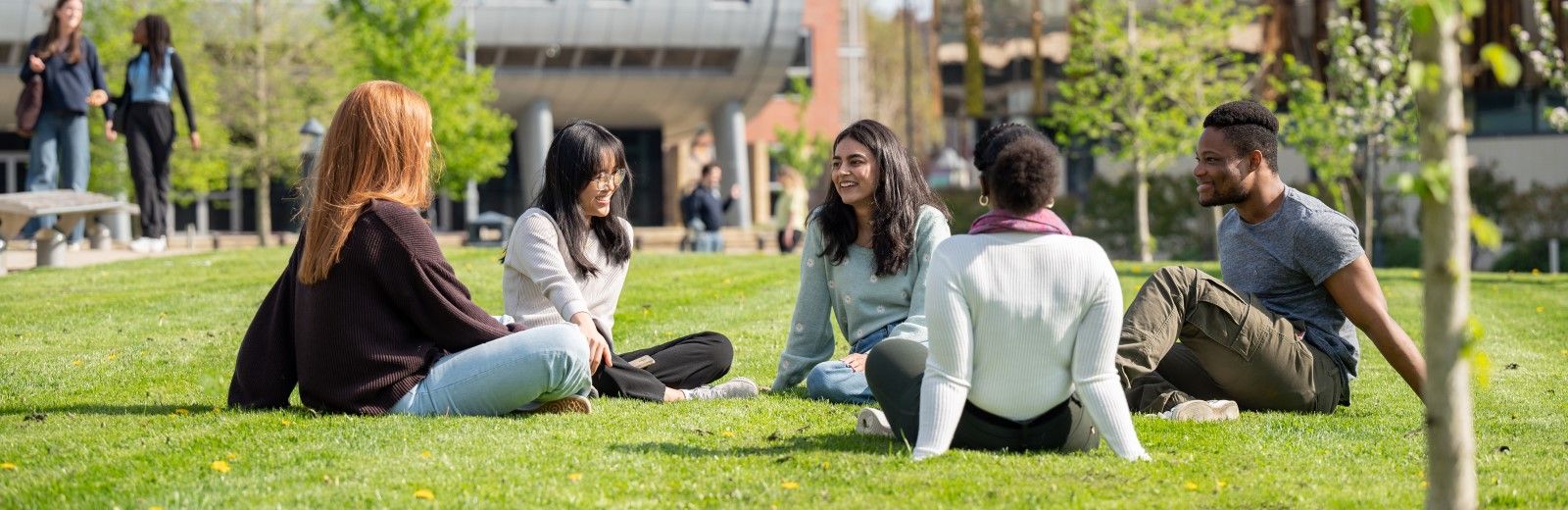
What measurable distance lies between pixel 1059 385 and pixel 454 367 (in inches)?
87.8

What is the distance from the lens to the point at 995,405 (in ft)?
16.9

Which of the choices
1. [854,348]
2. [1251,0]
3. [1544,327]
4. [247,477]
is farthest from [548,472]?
[1251,0]

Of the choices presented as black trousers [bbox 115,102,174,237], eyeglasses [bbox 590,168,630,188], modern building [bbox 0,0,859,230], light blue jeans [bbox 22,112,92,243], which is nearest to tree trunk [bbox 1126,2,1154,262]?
modern building [bbox 0,0,859,230]

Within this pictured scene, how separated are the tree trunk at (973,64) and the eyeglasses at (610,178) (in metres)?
34.9

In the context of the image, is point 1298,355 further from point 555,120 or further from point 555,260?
point 555,120

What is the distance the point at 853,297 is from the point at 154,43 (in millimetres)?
9443

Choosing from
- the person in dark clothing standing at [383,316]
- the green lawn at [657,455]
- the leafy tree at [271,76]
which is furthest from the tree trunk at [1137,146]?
the person in dark clothing standing at [383,316]

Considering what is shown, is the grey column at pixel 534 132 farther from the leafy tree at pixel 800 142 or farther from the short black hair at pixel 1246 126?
the short black hair at pixel 1246 126

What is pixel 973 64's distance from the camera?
137 ft

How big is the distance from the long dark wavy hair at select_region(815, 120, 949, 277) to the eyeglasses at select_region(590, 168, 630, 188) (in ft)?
2.88

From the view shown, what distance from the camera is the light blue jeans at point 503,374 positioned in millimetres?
5965

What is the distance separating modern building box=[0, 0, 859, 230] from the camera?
40.6 meters

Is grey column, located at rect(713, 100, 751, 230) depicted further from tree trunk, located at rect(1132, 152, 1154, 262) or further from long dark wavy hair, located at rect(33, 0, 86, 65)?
long dark wavy hair, located at rect(33, 0, 86, 65)

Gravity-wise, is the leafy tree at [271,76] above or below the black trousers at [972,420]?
above
